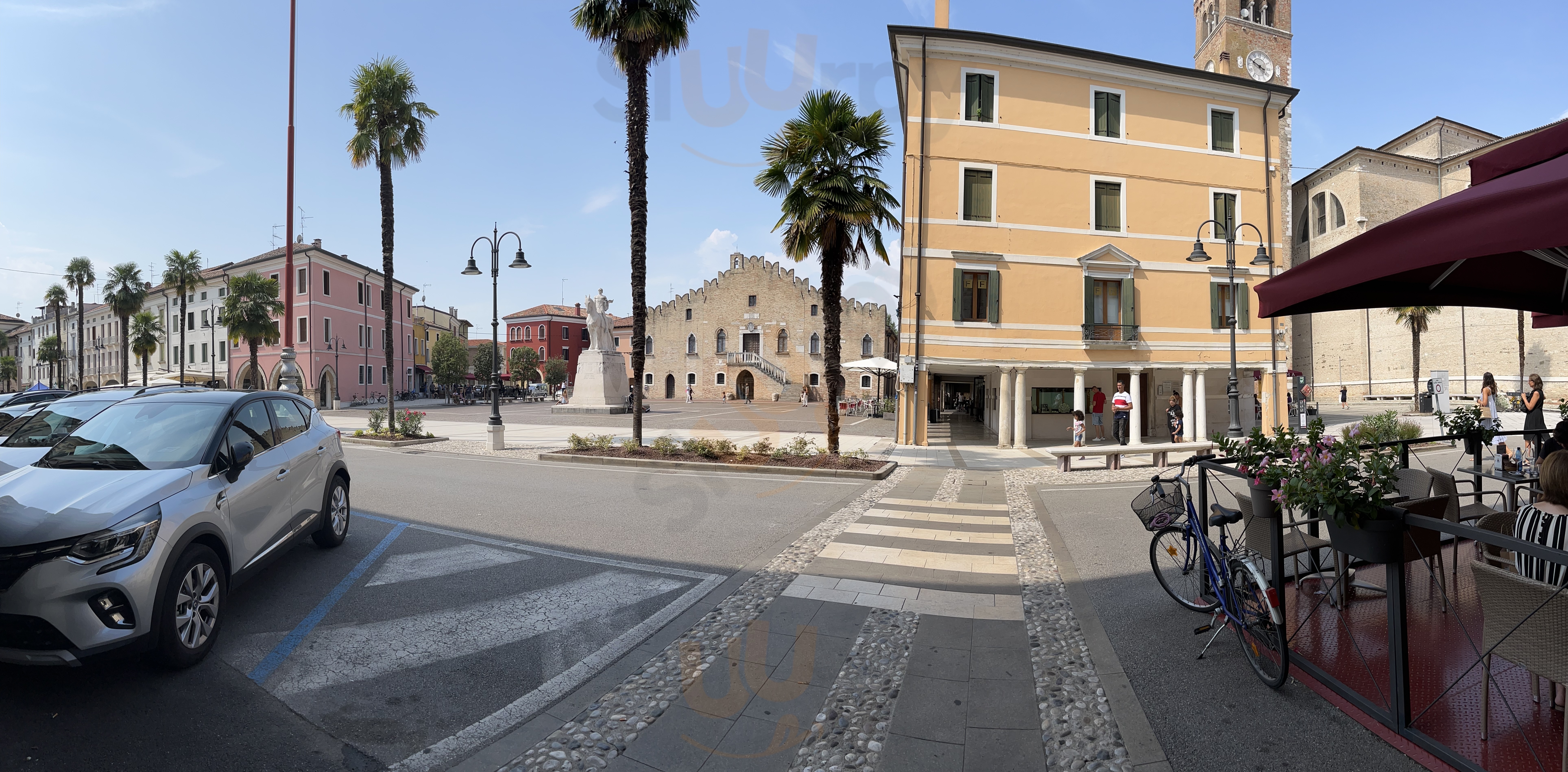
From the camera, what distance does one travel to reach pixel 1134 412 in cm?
2050

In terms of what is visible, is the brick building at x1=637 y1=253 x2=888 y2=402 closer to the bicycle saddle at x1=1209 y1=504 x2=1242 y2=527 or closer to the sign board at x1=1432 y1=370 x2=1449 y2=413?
the sign board at x1=1432 y1=370 x2=1449 y2=413

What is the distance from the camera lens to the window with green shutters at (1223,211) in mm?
21875

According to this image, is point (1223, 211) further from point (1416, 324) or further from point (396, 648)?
point (396, 648)

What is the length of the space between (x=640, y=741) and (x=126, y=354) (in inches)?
2392

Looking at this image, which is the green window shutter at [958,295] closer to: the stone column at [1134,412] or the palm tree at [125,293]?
the stone column at [1134,412]

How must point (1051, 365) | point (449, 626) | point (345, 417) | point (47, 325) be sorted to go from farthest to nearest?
point (47, 325)
point (345, 417)
point (1051, 365)
point (449, 626)

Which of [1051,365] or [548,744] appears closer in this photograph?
[548,744]

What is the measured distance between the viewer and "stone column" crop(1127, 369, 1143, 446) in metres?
20.4

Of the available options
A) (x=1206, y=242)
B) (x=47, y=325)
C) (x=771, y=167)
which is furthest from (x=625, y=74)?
(x=47, y=325)

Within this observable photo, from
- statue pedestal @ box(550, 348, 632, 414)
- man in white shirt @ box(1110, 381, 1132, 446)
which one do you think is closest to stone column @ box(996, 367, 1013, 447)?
man in white shirt @ box(1110, 381, 1132, 446)

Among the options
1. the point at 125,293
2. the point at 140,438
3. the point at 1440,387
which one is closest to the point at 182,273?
the point at 125,293

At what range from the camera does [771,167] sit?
49.0 feet

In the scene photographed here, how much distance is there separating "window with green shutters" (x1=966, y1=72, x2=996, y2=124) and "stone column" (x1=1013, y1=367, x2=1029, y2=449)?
8099mm

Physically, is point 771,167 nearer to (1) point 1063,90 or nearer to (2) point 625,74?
(2) point 625,74
